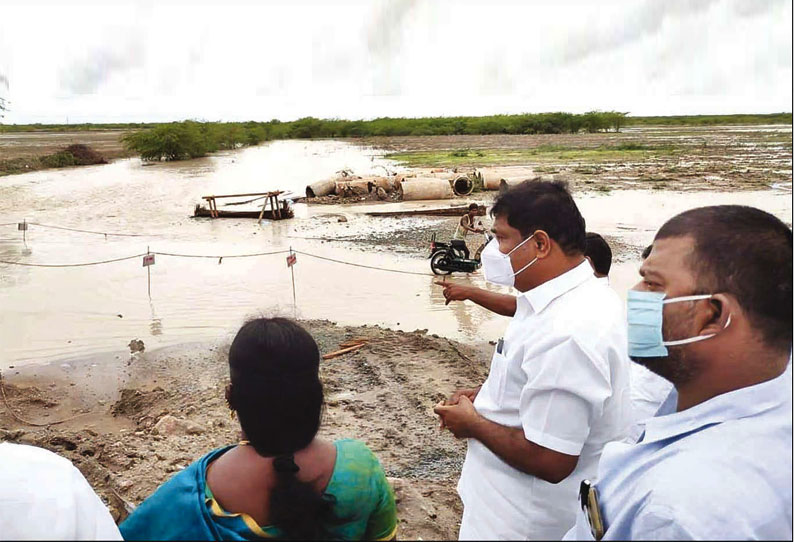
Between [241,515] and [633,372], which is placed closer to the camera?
[241,515]

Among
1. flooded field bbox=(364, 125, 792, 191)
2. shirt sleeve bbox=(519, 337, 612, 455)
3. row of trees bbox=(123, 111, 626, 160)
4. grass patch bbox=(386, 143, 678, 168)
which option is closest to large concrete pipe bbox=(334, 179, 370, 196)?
flooded field bbox=(364, 125, 792, 191)

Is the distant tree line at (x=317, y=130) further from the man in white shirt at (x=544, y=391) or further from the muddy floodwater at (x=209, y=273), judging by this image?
the man in white shirt at (x=544, y=391)

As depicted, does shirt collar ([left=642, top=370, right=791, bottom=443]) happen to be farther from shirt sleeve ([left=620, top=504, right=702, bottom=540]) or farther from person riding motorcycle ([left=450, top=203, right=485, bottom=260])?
person riding motorcycle ([left=450, top=203, right=485, bottom=260])

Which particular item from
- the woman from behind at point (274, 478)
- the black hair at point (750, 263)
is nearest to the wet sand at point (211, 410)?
the woman from behind at point (274, 478)

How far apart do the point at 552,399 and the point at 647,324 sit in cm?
39

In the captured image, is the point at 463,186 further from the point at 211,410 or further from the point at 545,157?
the point at 545,157

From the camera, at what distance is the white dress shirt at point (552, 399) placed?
1.82m

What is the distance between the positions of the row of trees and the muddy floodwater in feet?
66.4

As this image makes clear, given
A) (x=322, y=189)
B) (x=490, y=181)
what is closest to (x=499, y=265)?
(x=322, y=189)

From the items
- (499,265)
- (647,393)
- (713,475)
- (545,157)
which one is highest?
(499,265)

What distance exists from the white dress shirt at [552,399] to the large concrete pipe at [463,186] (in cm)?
1987

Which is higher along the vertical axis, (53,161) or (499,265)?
(499,265)

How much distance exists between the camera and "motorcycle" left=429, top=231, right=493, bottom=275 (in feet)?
34.1

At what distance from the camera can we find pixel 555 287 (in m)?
2.10
